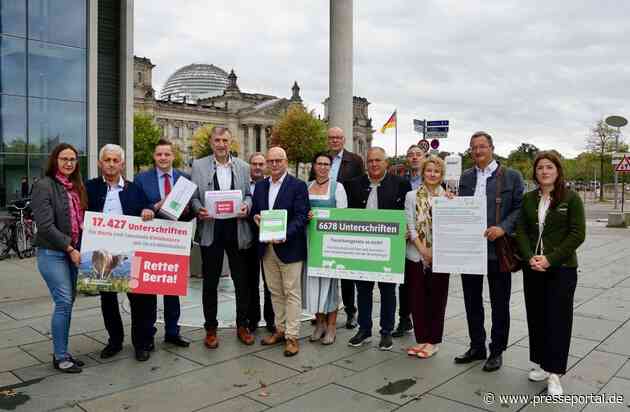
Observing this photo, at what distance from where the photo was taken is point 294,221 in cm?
600

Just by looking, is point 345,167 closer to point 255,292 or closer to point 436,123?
point 255,292

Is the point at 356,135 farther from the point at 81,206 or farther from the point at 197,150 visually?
the point at 81,206

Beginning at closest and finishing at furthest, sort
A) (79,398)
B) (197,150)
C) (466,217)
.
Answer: (79,398) → (466,217) → (197,150)

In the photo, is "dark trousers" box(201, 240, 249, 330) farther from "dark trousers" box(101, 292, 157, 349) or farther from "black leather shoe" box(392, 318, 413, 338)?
"black leather shoe" box(392, 318, 413, 338)

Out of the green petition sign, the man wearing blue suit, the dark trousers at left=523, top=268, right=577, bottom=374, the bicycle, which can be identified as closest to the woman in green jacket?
the dark trousers at left=523, top=268, right=577, bottom=374

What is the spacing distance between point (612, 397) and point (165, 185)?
4.97m

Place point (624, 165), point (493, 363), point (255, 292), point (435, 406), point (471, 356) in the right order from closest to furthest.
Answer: point (435, 406)
point (493, 363)
point (471, 356)
point (255, 292)
point (624, 165)

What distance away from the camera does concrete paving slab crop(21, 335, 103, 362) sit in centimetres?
599

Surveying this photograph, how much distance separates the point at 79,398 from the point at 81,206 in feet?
6.35

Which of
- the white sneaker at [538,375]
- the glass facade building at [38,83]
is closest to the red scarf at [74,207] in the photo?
the white sneaker at [538,375]

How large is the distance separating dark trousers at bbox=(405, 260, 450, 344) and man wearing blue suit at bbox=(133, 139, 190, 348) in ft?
8.85

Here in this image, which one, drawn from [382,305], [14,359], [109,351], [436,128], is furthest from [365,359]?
[436,128]

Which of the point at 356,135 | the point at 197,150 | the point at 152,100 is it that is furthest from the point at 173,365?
the point at 356,135

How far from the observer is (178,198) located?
5859 mm
